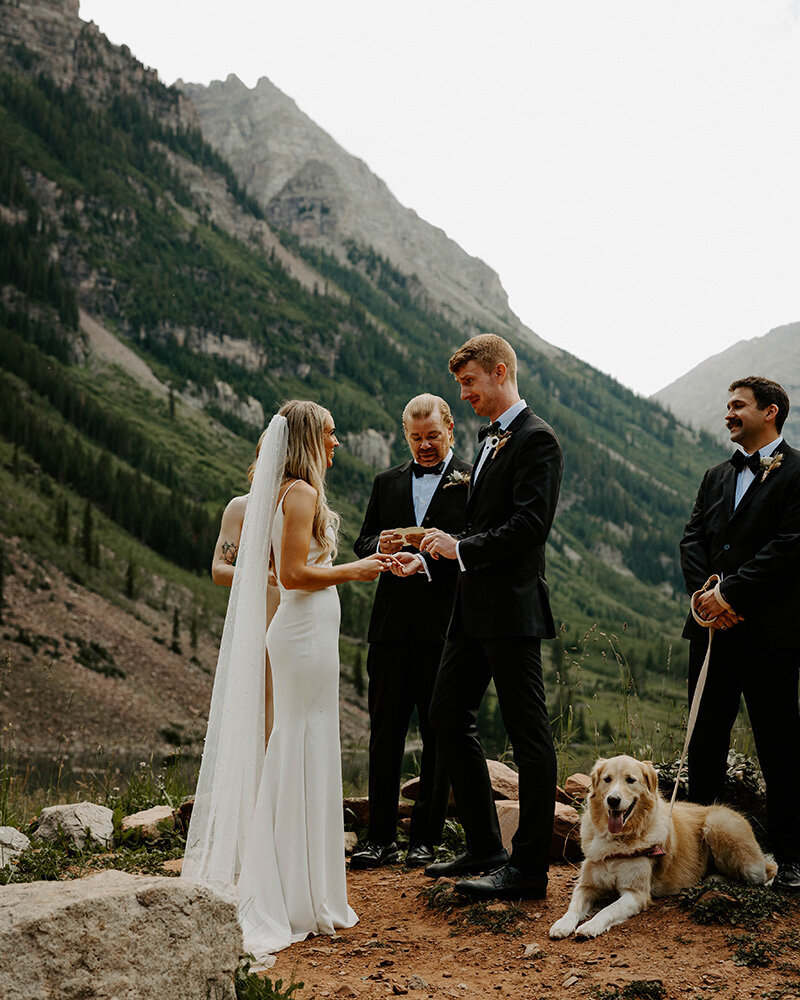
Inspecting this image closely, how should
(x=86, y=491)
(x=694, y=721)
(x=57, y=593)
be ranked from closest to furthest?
1. (x=694, y=721)
2. (x=57, y=593)
3. (x=86, y=491)

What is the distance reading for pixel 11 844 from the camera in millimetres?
5418

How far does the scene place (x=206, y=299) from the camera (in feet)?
475

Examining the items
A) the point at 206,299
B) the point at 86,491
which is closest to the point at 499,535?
the point at 86,491

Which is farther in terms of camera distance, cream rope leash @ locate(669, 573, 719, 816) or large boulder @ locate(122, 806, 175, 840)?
large boulder @ locate(122, 806, 175, 840)

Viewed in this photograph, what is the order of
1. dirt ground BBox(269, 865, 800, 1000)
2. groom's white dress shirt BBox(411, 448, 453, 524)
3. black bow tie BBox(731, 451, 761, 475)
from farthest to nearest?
1. groom's white dress shirt BBox(411, 448, 453, 524)
2. black bow tie BBox(731, 451, 761, 475)
3. dirt ground BBox(269, 865, 800, 1000)

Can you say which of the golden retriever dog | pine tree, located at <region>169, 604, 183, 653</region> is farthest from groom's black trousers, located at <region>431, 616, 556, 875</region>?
pine tree, located at <region>169, 604, 183, 653</region>

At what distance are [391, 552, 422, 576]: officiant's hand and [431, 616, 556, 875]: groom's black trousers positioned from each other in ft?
1.28

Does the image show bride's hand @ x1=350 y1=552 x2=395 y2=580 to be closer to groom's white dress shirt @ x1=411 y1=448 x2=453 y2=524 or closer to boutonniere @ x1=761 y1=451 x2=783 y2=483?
groom's white dress shirt @ x1=411 y1=448 x2=453 y2=524

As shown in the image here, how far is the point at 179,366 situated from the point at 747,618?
136 metres

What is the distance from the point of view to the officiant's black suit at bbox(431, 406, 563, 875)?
429 centimetres

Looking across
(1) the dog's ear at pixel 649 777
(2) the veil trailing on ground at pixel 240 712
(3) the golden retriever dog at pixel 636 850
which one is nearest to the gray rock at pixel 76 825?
(2) the veil trailing on ground at pixel 240 712

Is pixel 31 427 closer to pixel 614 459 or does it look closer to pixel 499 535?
pixel 499 535

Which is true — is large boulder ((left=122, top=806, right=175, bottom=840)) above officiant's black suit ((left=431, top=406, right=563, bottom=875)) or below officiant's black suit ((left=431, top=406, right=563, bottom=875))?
below

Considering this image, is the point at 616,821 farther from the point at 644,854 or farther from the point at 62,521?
the point at 62,521
